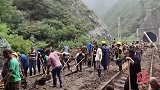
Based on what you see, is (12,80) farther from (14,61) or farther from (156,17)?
(156,17)

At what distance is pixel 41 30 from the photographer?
36844 mm

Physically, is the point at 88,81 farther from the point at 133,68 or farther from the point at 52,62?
the point at 133,68

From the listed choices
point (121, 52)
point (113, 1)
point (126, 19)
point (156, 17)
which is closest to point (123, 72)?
point (121, 52)

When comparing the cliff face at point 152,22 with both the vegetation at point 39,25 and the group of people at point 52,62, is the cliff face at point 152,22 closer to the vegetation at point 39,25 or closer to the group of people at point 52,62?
the vegetation at point 39,25

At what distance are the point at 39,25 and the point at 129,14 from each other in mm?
101153

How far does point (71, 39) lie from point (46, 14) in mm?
4300

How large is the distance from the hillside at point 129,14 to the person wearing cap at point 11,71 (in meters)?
91.9

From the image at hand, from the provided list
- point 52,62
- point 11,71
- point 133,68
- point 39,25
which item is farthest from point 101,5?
point 11,71

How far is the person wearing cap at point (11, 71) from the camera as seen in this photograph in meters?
10.3

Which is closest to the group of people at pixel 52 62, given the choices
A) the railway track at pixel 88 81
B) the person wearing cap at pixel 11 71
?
the person wearing cap at pixel 11 71

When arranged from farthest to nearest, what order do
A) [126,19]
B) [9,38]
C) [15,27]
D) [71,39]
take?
[126,19] → [71,39] → [15,27] → [9,38]

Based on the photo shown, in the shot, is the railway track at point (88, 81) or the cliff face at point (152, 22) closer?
the railway track at point (88, 81)

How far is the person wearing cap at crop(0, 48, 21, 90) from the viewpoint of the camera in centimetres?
1034

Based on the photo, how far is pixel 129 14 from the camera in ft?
446
